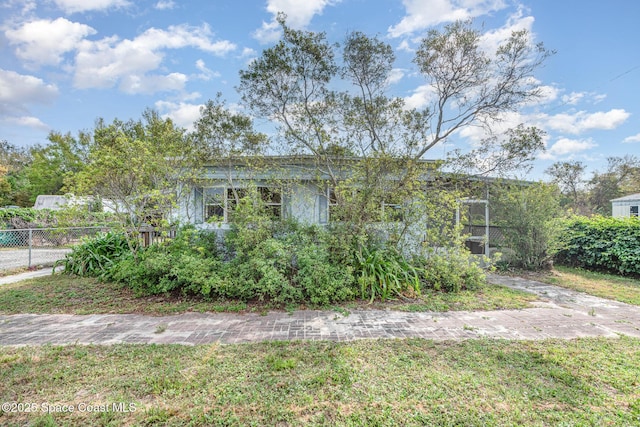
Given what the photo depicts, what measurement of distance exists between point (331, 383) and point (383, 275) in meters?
3.13

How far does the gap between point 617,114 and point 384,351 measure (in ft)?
51.7

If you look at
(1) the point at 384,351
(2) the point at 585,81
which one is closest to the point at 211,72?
(1) the point at 384,351

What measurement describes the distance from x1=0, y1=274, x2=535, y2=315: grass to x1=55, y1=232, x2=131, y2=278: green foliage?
85 centimetres

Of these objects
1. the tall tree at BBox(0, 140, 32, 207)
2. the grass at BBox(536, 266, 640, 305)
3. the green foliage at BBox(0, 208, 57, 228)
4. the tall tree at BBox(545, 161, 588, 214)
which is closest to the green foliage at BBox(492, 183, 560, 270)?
the grass at BBox(536, 266, 640, 305)

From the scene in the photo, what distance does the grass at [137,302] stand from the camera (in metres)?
4.80

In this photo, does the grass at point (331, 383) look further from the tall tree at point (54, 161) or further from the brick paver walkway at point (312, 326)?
the tall tree at point (54, 161)

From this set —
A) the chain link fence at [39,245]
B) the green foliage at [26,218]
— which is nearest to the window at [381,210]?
the chain link fence at [39,245]

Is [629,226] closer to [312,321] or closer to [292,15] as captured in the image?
[312,321]

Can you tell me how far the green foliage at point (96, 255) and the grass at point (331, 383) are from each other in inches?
163

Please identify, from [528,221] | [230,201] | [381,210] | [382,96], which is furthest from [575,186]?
[230,201]

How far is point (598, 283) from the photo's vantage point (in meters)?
7.25

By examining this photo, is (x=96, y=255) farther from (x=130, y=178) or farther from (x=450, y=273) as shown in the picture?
(x=450, y=273)

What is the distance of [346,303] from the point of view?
5.17 metres

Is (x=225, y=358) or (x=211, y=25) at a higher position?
(x=211, y=25)
